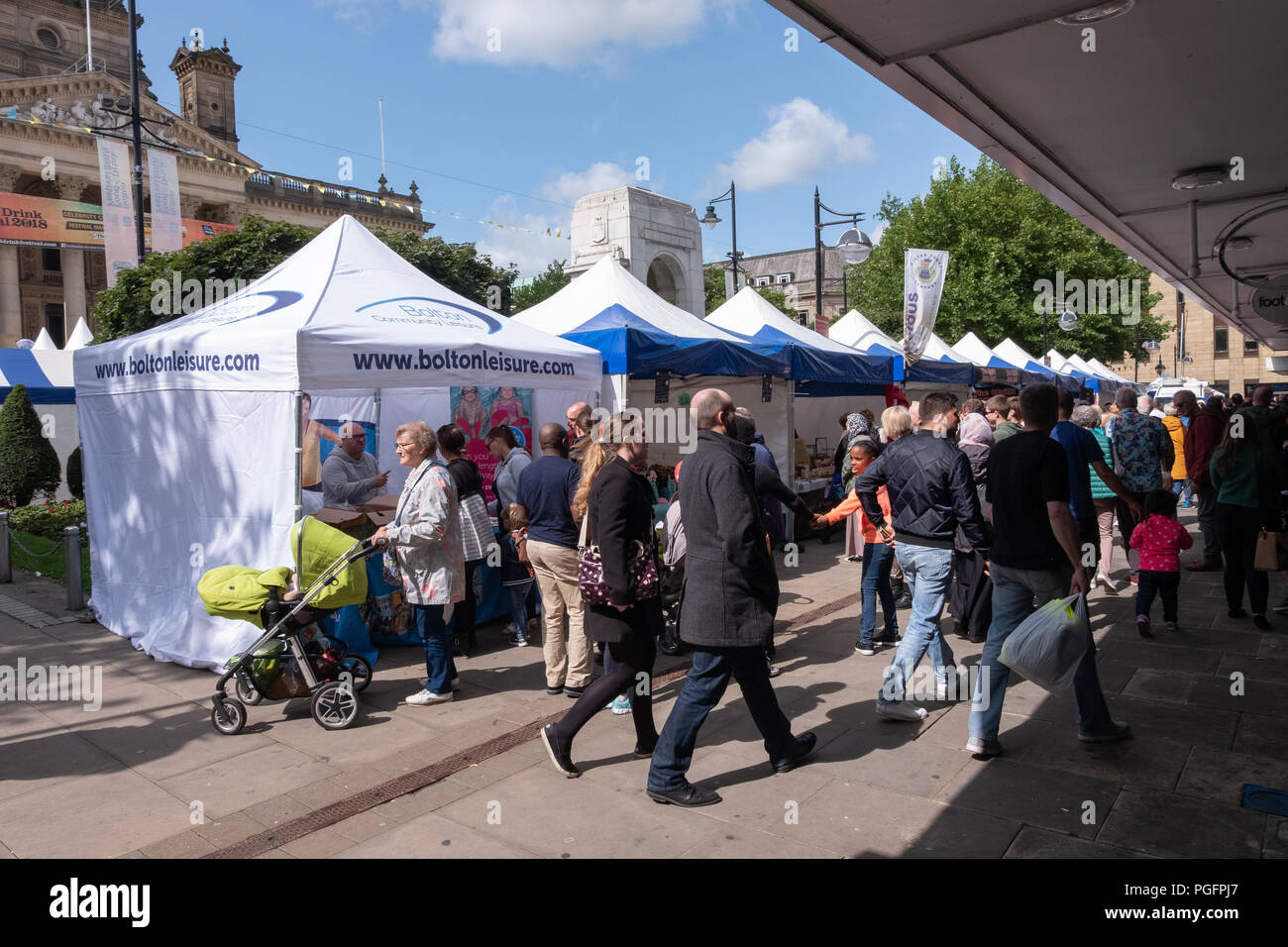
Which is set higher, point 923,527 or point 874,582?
point 923,527

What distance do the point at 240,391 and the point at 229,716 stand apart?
7.39 feet

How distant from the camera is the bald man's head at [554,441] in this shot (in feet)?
18.4

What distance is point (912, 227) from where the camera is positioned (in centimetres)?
3145

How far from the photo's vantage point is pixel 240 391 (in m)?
5.92

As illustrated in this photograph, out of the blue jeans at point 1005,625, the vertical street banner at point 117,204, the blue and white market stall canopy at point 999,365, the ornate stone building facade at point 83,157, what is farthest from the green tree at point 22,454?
the ornate stone building facade at point 83,157

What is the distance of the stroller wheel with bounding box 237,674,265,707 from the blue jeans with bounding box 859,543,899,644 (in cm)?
423

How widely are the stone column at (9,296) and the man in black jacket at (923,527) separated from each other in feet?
146

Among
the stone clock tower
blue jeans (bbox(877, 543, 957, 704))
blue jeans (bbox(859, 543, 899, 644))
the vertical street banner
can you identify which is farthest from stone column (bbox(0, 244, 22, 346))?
blue jeans (bbox(877, 543, 957, 704))

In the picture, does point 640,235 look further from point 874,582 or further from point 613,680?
point 613,680

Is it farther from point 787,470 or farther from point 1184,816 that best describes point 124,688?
point 787,470

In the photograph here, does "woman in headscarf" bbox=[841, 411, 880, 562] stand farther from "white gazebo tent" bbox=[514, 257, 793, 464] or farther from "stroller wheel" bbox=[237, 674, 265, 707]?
"stroller wheel" bbox=[237, 674, 265, 707]

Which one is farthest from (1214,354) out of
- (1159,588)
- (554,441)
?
(554,441)

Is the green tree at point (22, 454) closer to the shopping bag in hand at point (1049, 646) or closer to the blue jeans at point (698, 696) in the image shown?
the blue jeans at point (698, 696)

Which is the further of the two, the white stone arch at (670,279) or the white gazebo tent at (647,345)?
the white stone arch at (670,279)
